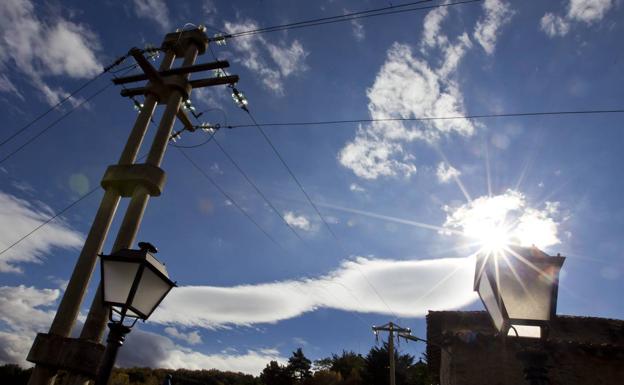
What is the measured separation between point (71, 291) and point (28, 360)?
0.88 metres

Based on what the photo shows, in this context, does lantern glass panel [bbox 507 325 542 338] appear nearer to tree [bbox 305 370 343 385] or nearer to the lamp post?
the lamp post

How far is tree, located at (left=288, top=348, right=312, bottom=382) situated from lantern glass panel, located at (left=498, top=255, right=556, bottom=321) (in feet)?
182

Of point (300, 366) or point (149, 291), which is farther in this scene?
point (300, 366)

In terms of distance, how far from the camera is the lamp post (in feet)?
8.12

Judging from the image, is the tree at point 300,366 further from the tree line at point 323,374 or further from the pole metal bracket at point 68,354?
the pole metal bracket at point 68,354

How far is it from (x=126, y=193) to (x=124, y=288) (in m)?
2.79

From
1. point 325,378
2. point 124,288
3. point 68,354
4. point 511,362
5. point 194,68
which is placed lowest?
point 68,354

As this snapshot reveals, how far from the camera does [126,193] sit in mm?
5570

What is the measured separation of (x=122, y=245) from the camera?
4934mm

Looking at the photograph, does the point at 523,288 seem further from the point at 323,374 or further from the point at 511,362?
the point at 323,374

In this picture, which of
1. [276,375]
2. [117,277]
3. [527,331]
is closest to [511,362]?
[527,331]

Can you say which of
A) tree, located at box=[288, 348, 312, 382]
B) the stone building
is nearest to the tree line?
tree, located at box=[288, 348, 312, 382]

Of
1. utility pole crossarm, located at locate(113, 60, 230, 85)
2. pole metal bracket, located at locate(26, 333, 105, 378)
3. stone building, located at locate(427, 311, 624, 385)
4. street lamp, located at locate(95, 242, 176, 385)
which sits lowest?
pole metal bracket, located at locate(26, 333, 105, 378)

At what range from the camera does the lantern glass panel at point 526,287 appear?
2477mm
